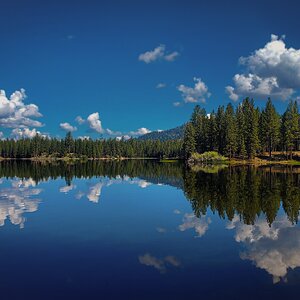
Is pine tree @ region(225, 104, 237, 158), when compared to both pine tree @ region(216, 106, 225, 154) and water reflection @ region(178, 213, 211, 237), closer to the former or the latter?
pine tree @ region(216, 106, 225, 154)

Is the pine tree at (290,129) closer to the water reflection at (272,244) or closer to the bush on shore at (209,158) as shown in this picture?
the bush on shore at (209,158)

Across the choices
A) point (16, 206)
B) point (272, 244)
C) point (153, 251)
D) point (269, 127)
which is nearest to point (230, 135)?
point (269, 127)

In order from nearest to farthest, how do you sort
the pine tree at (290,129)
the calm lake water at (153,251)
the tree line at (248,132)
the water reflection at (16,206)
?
1. the calm lake water at (153,251)
2. the water reflection at (16,206)
3. the pine tree at (290,129)
4. the tree line at (248,132)

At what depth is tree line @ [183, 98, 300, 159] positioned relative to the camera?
11466 centimetres

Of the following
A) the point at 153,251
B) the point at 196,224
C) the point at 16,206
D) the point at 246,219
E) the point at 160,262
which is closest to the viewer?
the point at 160,262

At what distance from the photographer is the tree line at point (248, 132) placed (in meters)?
115

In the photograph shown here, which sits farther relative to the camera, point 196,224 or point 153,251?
point 196,224

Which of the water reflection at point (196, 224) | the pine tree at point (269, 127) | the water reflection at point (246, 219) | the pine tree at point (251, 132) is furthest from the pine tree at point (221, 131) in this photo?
the water reflection at point (196, 224)

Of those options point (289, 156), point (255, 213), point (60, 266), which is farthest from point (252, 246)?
point (289, 156)

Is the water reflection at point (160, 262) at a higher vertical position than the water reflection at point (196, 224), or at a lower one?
lower

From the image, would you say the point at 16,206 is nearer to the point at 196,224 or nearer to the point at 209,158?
the point at 196,224

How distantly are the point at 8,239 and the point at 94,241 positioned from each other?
5.33m

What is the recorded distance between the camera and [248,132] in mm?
116000

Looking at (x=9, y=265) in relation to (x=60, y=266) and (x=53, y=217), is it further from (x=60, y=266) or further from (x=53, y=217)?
(x=53, y=217)
